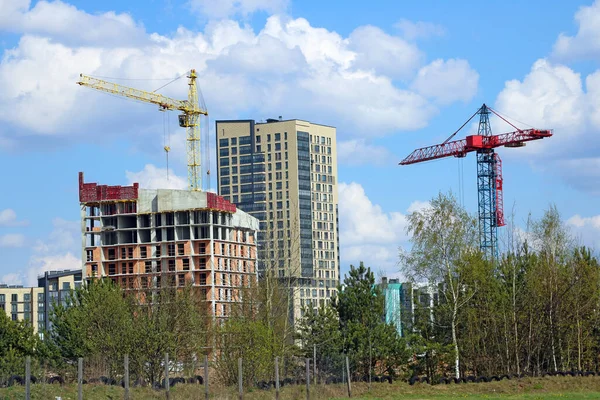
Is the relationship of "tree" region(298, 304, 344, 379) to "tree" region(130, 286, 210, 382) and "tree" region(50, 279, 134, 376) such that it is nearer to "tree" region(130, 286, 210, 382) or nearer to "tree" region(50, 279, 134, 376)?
"tree" region(130, 286, 210, 382)

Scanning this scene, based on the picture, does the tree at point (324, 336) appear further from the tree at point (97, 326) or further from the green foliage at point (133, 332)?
the tree at point (97, 326)

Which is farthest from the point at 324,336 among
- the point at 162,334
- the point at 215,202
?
the point at 215,202

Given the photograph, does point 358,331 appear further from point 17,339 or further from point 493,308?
point 17,339

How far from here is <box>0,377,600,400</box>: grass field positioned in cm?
4141

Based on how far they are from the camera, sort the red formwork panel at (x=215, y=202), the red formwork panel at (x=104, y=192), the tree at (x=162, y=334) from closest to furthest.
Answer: the tree at (x=162, y=334) < the red formwork panel at (x=215, y=202) < the red formwork panel at (x=104, y=192)

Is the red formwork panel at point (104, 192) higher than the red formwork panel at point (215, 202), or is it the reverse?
the red formwork panel at point (104, 192)

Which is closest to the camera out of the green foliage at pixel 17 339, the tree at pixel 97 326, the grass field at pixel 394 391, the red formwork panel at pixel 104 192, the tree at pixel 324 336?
the grass field at pixel 394 391

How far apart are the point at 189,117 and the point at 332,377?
473 ft

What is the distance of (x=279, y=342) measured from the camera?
6250 centimetres

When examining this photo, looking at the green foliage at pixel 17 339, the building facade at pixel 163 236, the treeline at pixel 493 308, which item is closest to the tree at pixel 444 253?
the treeline at pixel 493 308

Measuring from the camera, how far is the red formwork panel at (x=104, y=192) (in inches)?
6250

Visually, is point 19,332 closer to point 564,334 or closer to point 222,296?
point 564,334

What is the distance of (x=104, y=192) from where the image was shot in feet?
524

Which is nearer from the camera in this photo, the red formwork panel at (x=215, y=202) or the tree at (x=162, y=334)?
the tree at (x=162, y=334)
